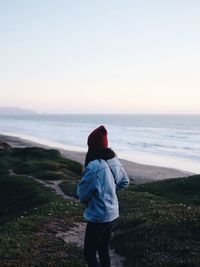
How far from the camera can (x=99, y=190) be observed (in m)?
9.09

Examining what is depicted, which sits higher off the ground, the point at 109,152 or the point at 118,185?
the point at 109,152

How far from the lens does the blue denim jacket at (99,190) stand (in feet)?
29.6

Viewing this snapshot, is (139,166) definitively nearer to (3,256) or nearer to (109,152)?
(3,256)

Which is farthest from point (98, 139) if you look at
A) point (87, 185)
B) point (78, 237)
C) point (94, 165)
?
point (78, 237)

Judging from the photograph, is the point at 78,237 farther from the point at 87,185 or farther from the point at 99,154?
the point at 99,154

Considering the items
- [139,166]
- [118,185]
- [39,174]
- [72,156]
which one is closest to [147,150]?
[72,156]

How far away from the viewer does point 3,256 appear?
13523 millimetres

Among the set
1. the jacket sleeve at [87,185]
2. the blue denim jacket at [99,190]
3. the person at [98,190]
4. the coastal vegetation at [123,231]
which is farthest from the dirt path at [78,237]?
the jacket sleeve at [87,185]

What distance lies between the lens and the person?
905cm

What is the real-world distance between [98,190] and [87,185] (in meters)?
0.25

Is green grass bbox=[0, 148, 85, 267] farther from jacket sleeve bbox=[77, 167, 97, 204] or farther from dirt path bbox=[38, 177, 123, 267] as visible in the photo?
jacket sleeve bbox=[77, 167, 97, 204]

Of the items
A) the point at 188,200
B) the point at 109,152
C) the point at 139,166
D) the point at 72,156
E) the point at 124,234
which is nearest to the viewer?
the point at 109,152

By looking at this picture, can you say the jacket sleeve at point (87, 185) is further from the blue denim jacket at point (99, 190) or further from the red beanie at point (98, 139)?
the red beanie at point (98, 139)

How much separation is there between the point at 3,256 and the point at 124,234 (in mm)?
4736
